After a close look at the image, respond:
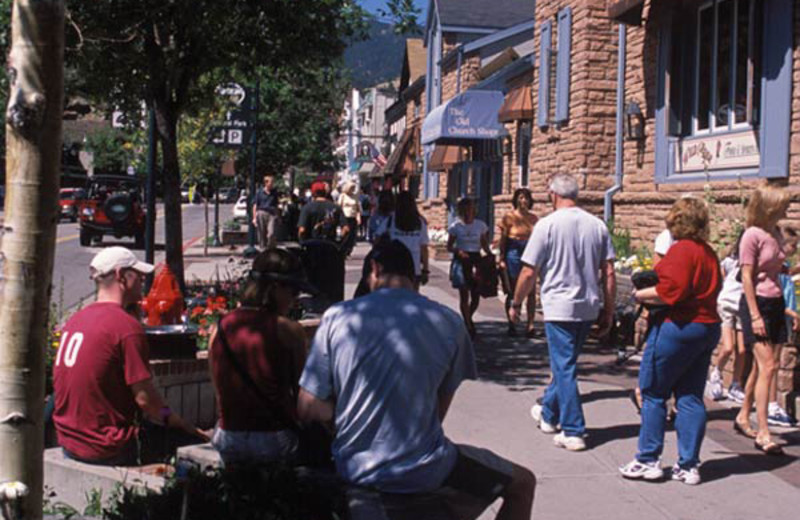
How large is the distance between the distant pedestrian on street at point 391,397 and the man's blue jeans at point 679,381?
7.91 feet

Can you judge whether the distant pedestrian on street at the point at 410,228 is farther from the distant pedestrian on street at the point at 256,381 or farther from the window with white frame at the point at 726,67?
the distant pedestrian on street at the point at 256,381

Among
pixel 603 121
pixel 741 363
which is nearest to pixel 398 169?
pixel 603 121

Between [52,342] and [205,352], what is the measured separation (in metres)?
1.02

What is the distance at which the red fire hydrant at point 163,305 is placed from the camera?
7379 mm

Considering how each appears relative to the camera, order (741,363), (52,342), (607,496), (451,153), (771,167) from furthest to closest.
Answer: (451,153) < (771,167) < (741,363) < (52,342) < (607,496)

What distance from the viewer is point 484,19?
1319 inches

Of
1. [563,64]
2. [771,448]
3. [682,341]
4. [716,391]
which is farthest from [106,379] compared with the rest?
[563,64]

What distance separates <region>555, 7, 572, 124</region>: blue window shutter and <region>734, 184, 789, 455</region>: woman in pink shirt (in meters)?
8.80

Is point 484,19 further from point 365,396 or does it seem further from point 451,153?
point 365,396

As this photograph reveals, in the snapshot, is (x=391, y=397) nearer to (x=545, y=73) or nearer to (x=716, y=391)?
(x=716, y=391)

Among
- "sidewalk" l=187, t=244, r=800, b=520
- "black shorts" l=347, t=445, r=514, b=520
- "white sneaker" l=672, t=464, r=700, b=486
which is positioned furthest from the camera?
"white sneaker" l=672, t=464, r=700, b=486

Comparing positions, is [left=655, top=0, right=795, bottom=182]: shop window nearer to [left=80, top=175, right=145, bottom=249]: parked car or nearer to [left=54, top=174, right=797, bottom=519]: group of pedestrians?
[left=54, top=174, right=797, bottom=519]: group of pedestrians

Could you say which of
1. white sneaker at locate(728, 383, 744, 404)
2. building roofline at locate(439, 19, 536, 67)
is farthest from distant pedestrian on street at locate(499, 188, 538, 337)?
building roofline at locate(439, 19, 536, 67)

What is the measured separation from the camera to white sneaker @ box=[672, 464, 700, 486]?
5.96 metres
